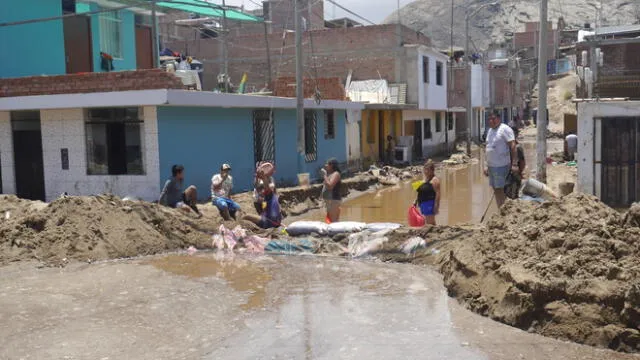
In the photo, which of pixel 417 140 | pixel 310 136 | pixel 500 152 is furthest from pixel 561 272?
pixel 417 140

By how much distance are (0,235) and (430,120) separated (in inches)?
1108

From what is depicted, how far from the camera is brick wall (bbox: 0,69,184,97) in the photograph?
541 inches

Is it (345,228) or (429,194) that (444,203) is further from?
(345,228)

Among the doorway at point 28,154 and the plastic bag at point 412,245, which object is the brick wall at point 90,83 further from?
the plastic bag at point 412,245

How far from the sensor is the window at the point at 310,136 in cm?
2098

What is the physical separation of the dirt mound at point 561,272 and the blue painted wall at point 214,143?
322 inches

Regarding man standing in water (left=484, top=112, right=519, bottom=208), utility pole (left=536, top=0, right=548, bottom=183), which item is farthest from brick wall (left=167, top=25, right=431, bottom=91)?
man standing in water (left=484, top=112, right=519, bottom=208)

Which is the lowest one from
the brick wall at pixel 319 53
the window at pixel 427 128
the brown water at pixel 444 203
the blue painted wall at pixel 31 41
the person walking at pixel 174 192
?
the brown water at pixel 444 203

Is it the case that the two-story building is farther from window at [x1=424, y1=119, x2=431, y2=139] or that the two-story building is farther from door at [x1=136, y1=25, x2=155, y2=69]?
window at [x1=424, y1=119, x2=431, y2=139]

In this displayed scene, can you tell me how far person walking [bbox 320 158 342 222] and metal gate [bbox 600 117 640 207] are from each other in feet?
20.8

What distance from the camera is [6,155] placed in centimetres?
1591

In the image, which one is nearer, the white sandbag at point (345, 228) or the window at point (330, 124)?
the white sandbag at point (345, 228)

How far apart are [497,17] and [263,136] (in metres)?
116

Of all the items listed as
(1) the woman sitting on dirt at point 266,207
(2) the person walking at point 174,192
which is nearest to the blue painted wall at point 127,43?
(2) the person walking at point 174,192
